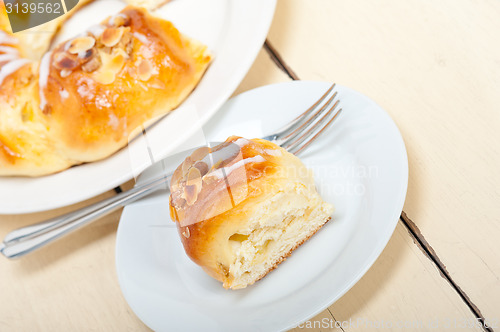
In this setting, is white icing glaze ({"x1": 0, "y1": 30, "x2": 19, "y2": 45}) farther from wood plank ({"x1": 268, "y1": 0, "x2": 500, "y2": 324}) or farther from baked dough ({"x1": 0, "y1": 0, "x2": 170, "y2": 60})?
wood plank ({"x1": 268, "y1": 0, "x2": 500, "y2": 324})

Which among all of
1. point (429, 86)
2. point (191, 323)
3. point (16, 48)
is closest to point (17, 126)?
point (16, 48)

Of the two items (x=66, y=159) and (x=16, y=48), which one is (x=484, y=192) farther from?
(x=16, y=48)

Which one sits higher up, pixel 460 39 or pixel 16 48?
pixel 460 39

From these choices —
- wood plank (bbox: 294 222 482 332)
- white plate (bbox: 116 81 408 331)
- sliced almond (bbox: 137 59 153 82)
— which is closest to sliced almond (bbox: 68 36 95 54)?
sliced almond (bbox: 137 59 153 82)

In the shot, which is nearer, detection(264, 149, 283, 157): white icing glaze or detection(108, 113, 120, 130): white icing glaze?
detection(264, 149, 283, 157): white icing glaze

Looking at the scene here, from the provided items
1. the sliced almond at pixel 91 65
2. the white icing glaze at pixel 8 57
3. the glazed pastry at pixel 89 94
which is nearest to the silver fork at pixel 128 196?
the glazed pastry at pixel 89 94

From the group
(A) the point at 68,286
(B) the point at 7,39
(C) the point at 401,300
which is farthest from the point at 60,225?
(C) the point at 401,300
